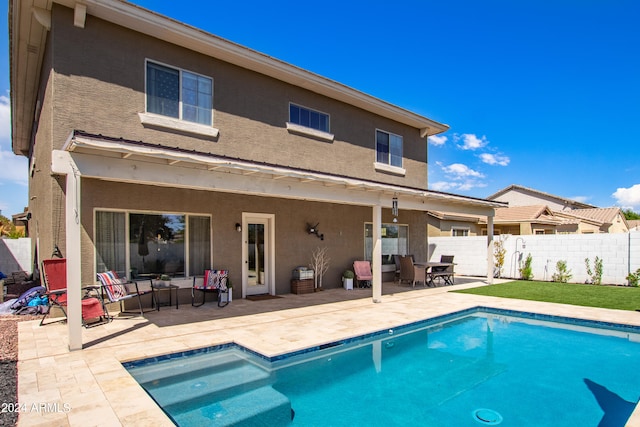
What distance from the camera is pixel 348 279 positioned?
14.0 metres

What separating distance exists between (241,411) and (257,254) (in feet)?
24.7

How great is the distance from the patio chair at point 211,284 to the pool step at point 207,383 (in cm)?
419

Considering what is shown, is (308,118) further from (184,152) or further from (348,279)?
(184,152)

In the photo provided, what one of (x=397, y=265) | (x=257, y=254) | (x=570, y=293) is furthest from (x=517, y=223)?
(x=257, y=254)

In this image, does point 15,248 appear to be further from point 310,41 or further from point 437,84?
point 437,84

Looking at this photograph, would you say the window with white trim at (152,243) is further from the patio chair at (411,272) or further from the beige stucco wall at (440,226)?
the beige stucco wall at (440,226)

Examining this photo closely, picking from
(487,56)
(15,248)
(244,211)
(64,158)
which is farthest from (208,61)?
(487,56)

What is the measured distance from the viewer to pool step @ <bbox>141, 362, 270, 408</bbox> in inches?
206

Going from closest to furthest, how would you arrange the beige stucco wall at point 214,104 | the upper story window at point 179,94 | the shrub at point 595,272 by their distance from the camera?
the beige stucco wall at point 214,104 → the upper story window at point 179,94 → the shrub at point 595,272

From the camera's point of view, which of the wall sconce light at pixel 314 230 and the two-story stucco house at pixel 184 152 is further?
the wall sconce light at pixel 314 230

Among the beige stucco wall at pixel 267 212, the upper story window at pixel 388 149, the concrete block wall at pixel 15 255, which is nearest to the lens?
the beige stucco wall at pixel 267 212

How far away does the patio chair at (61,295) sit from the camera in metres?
7.96

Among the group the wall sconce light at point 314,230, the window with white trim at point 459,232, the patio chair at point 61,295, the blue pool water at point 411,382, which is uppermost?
the wall sconce light at point 314,230

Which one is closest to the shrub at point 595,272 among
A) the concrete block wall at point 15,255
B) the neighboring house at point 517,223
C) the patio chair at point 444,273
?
the patio chair at point 444,273
